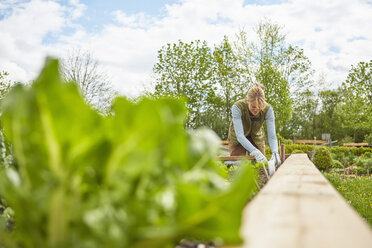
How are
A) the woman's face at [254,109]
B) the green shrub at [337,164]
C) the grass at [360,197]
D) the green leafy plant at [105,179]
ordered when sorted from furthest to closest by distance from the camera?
the green shrub at [337,164]
the grass at [360,197]
the woman's face at [254,109]
the green leafy plant at [105,179]

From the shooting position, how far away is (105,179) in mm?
540

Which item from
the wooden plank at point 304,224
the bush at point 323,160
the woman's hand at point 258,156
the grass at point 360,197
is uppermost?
the wooden plank at point 304,224

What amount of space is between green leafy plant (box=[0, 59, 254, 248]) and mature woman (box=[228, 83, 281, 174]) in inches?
146

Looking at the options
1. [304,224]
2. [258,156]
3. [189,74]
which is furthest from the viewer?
[189,74]

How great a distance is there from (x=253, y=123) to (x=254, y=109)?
1.46 feet

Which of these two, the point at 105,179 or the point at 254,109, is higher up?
the point at 254,109

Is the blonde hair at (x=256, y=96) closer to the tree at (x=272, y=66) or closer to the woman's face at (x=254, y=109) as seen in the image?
the woman's face at (x=254, y=109)

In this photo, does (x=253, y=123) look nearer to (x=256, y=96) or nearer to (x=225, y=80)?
(x=256, y=96)

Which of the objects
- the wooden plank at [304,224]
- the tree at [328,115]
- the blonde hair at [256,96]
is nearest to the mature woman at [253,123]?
the blonde hair at [256,96]

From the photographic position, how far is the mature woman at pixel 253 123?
4.29 meters

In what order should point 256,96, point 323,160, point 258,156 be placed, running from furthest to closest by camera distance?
point 323,160 < point 256,96 < point 258,156

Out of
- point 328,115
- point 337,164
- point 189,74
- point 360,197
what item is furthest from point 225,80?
point 328,115

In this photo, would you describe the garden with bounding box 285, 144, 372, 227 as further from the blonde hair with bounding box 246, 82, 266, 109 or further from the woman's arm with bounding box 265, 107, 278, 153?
the blonde hair with bounding box 246, 82, 266, 109

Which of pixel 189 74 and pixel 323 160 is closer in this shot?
pixel 323 160
